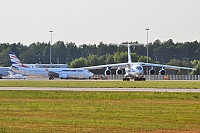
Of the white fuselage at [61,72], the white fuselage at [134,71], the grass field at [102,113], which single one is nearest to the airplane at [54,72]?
the white fuselage at [61,72]

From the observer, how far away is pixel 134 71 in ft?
312

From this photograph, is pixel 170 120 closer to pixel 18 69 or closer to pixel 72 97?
pixel 72 97

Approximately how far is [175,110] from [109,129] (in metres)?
8.72

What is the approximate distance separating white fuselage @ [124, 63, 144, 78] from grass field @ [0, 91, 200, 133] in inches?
1947

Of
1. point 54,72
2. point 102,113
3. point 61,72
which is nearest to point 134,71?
point 61,72

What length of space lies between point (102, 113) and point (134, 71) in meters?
63.5

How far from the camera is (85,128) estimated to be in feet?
84.0

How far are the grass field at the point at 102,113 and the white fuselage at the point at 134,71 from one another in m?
49.4

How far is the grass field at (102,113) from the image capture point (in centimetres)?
2602

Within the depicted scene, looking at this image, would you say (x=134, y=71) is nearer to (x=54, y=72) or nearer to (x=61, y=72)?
(x=61, y=72)

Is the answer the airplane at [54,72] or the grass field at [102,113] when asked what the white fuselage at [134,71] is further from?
the grass field at [102,113]

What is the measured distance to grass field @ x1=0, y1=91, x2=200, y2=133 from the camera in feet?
85.4

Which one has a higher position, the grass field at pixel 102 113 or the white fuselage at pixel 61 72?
the white fuselage at pixel 61 72

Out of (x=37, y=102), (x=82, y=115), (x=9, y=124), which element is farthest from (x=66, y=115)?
(x=37, y=102)
